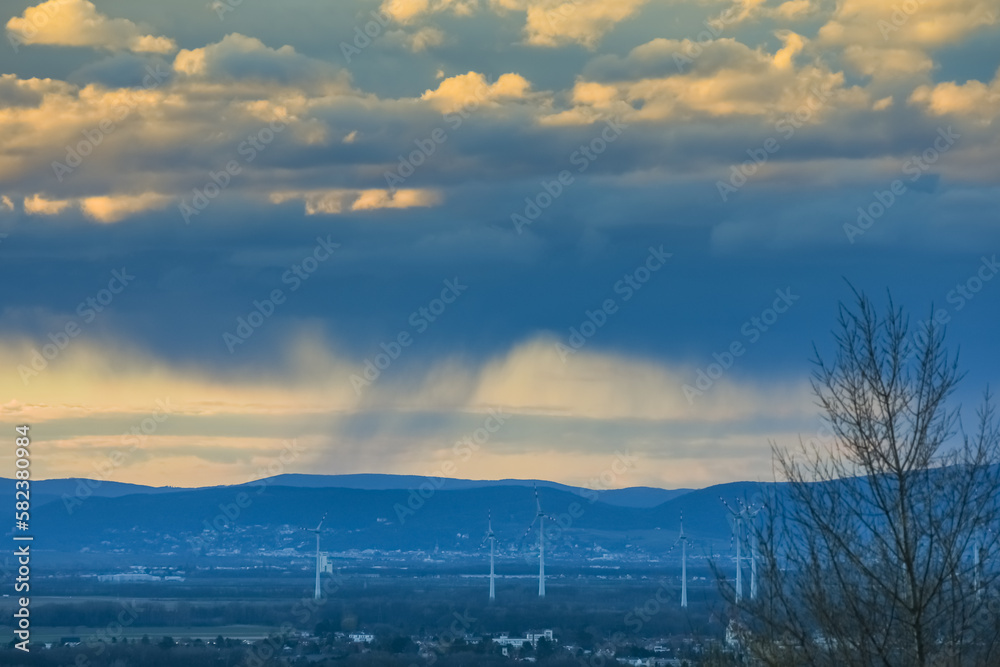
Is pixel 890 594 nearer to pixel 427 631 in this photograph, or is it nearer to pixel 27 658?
pixel 27 658

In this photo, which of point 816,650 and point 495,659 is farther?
point 495,659

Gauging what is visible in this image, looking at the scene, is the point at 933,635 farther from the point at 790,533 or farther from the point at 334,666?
the point at 334,666

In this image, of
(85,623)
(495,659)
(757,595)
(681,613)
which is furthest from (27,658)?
(757,595)

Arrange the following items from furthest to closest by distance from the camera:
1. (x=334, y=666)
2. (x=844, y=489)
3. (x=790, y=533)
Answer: (x=334, y=666) → (x=790, y=533) → (x=844, y=489)

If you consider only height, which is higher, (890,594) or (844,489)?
(844,489)

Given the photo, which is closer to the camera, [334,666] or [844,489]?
[844,489]

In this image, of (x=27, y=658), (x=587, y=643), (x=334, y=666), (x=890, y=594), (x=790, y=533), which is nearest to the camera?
(x=890, y=594)

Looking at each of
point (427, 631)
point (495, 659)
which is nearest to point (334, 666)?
point (495, 659)

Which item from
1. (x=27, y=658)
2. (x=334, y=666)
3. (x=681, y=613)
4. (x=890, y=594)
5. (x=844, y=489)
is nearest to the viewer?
(x=890, y=594)

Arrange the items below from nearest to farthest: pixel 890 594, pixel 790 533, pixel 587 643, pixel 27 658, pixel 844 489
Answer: pixel 890 594 < pixel 844 489 < pixel 790 533 < pixel 27 658 < pixel 587 643
